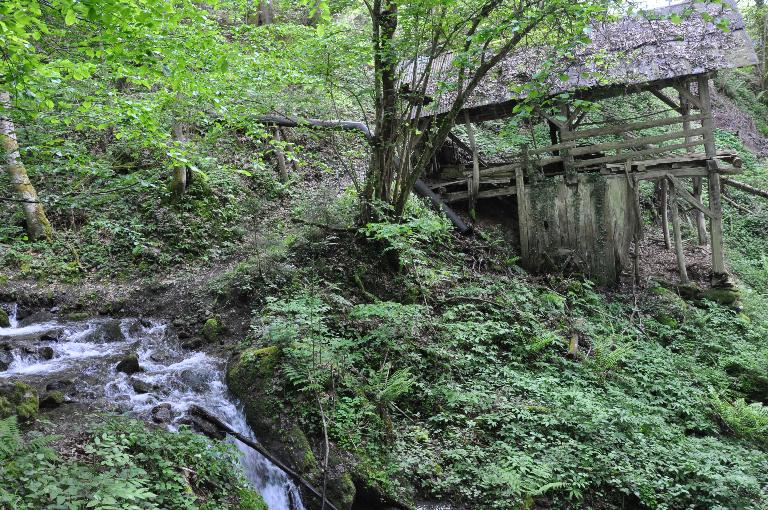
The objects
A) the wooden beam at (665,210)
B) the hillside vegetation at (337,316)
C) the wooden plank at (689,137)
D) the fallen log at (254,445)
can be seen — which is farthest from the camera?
the wooden beam at (665,210)

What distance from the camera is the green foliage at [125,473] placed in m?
3.84

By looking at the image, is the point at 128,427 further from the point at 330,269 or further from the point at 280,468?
the point at 330,269

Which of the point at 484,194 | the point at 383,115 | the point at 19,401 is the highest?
the point at 383,115

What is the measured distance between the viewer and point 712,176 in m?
12.4

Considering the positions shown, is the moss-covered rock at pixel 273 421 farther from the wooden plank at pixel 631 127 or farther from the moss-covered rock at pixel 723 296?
the moss-covered rock at pixel 723 296

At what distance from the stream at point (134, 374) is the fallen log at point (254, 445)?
0.15 metres

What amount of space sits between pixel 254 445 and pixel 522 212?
9.84 metres

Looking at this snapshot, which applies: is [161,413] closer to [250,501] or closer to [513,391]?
[250,501]

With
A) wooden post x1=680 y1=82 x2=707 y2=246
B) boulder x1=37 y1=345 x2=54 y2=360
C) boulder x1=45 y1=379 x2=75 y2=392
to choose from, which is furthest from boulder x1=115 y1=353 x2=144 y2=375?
wooden post x1=680 y1=82 x2=707 y2=246

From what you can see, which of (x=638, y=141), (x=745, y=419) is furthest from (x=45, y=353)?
(x=638, y=141)

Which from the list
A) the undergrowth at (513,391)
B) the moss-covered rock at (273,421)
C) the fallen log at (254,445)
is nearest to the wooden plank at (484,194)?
the undergrowth at (513,391)

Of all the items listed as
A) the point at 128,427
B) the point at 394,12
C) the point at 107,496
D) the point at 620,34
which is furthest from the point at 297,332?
the point at 620,34

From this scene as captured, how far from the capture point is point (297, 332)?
7148mm

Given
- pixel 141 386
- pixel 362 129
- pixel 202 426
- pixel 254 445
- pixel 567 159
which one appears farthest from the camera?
pixel 567 159
